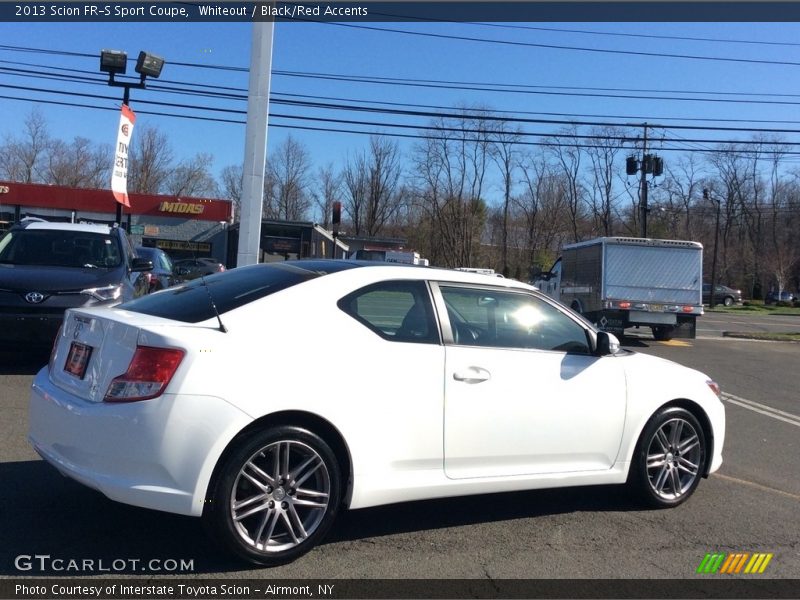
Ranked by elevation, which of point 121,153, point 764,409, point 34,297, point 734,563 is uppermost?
point 121,153

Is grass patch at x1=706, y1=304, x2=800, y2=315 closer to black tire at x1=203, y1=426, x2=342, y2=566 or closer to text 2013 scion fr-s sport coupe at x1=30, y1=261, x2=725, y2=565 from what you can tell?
text 2013 scion fr-s sport coupe at x1=30, y1=261, x2=725, y2=565

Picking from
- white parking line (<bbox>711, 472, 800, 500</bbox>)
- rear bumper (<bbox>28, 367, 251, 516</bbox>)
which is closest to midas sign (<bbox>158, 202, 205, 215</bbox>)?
white parking line (<bbox>711, 472, 800, 500</bbox>)

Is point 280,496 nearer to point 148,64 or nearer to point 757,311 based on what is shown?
point 148,64

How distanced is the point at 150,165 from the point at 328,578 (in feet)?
221

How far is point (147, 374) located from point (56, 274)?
5.98 meters

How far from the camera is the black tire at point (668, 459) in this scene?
501cm

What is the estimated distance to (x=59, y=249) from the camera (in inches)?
384

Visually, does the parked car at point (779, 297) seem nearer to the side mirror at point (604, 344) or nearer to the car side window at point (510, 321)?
the side mirror at point (604, 344)

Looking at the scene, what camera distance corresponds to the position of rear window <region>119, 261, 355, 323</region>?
4.10 metres

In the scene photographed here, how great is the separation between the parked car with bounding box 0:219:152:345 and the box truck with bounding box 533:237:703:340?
12320 millimetres

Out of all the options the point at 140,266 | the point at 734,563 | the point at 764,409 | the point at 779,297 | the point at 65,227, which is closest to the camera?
the point at 734,563

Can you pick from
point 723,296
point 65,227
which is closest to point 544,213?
point 723,296

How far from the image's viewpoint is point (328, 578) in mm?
3732

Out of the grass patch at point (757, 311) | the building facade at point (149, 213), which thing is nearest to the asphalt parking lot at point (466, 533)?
the building facade at point (149, 213)
